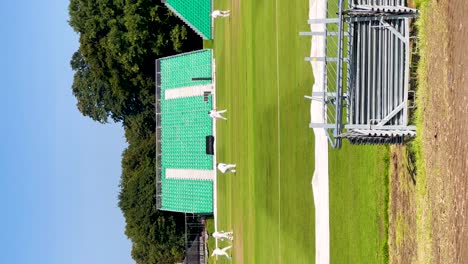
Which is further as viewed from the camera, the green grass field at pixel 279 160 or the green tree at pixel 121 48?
the green tree at pixel 121 48

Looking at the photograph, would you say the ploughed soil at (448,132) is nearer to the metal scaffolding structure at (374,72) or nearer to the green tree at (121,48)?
the metal scaffolding structure at (374,72)

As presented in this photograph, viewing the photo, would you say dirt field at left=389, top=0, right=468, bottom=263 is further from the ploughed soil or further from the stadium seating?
the stadium seating

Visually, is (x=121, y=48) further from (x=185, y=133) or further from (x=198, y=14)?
(x=185, y=133)

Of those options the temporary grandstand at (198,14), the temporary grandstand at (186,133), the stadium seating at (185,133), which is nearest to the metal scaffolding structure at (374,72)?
the temporary grandstand at (186,133)

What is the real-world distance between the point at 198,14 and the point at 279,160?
57.9 feet

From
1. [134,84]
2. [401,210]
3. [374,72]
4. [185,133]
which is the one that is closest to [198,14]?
[185,133]

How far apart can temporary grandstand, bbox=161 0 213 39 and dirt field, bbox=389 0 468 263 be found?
89.5 feet

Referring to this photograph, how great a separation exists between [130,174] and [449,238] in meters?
41.8

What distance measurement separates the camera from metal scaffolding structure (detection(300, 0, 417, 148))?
12.6m

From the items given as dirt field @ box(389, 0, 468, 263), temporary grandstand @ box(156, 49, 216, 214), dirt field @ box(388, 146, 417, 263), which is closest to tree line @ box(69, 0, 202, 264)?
temporary grandstand @ box(156, 49, 216, 214)

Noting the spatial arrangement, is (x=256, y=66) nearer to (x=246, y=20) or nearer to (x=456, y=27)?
(x=246, y=20)

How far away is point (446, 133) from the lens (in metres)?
10.6

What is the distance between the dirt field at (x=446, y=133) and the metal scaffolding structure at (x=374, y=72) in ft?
2.70

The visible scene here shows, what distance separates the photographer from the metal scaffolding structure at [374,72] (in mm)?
12602
